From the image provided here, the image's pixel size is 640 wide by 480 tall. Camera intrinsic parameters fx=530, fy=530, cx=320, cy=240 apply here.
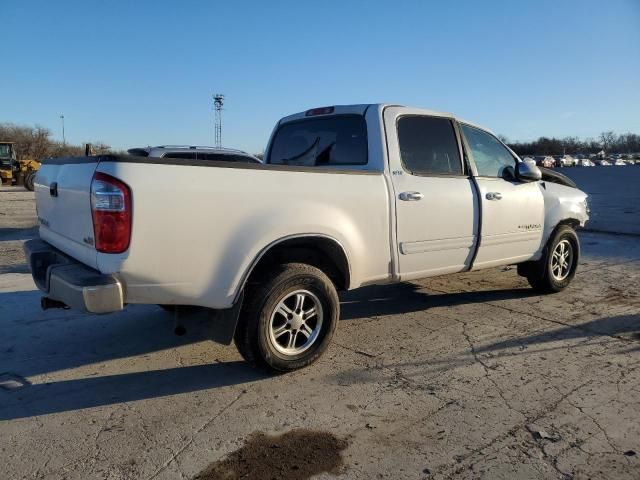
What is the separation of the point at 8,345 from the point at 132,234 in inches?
92.5

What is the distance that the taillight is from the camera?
3092 mm

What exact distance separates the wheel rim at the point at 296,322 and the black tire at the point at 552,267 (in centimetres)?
331

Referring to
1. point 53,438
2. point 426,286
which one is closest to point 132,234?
point 53,438

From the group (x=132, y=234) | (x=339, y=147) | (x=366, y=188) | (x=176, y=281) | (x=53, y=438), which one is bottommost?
(x=53, y=438)

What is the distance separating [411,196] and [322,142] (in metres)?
1.14

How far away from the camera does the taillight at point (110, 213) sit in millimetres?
3092

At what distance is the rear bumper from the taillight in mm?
199

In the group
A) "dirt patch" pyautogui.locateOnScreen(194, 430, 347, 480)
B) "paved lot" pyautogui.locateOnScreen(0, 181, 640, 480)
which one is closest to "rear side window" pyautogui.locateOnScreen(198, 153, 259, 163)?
"paved lot" pyautogui.locateOnScreen(0, 181, 640, 480)

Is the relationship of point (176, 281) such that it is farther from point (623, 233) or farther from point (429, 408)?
point (623, 233)

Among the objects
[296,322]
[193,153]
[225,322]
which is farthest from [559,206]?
[193,153]

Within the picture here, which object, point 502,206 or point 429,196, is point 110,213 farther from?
point 502,206

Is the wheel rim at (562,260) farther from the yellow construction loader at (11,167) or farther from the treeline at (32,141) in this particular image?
the treeline at (32,141)

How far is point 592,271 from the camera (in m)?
7.66

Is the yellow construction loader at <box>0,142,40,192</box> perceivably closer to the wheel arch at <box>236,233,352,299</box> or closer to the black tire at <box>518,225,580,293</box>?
the black tire at <box>518,225,580,293</box>
